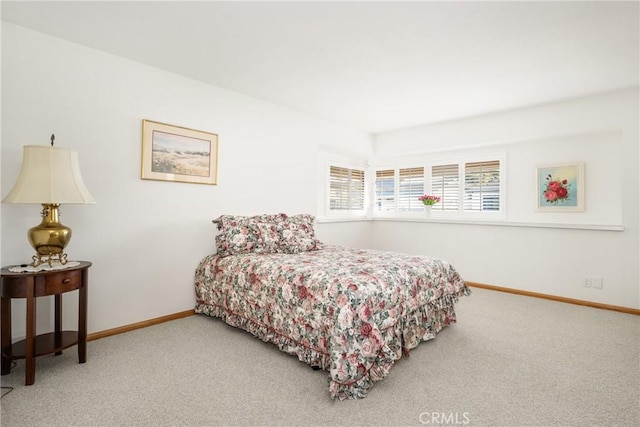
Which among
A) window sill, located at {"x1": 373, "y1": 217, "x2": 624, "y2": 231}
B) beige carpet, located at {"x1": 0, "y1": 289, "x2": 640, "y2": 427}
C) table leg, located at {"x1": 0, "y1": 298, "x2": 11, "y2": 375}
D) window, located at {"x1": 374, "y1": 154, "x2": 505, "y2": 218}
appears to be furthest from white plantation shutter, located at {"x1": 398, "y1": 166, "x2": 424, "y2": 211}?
table leg, located at {"x1": 0, "y1": 298, "x2": 11, "y2": 375}

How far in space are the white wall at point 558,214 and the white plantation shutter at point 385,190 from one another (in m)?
0.83

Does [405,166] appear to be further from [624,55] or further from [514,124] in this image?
[624,55]

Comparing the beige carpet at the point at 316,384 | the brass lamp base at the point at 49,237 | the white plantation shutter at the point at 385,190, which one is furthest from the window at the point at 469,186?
the brass lamp base at the point at 49,237

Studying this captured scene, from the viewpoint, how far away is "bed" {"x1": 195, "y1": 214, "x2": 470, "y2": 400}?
197 cm

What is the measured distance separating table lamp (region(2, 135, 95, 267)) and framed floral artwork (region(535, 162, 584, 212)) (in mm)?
4862

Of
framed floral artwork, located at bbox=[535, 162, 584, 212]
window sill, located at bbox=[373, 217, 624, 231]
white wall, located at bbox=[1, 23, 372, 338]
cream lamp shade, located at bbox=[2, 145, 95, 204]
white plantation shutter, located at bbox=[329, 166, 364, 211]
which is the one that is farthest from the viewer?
white plantation shutter, located at bbox=[329, 166, 364, 211]

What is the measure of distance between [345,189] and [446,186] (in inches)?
62.5

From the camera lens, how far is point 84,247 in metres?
2.68

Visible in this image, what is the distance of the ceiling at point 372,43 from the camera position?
219 centimetres

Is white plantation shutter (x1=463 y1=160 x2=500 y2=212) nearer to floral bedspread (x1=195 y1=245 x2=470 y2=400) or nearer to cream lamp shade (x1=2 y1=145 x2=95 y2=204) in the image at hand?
floral bedspread (x1=195 y1=245 x2=470 y2=400)

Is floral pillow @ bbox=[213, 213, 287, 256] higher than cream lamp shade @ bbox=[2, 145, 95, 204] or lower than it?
lower

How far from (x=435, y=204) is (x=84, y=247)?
456 cm

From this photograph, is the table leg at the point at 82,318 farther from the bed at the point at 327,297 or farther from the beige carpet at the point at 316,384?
the bed at the point at 327,297

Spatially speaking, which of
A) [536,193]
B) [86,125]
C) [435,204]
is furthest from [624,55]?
[86,125]
